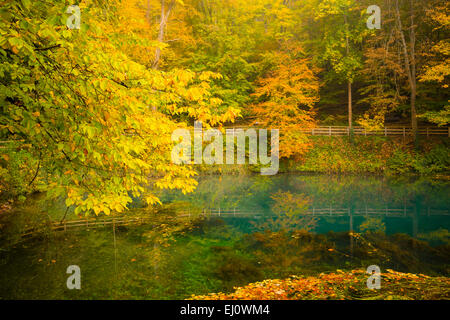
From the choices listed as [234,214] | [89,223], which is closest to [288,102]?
[234,214]

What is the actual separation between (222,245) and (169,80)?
5512 mm

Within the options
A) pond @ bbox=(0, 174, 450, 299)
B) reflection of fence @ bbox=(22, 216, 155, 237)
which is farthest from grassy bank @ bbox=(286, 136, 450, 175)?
reflection of fence @ bbox=(22, 216, 155, 237)

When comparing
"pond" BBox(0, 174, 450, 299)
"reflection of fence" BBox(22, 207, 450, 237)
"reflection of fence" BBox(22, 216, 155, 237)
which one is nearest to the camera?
"pond" BBox(0, 174, 450, 299)

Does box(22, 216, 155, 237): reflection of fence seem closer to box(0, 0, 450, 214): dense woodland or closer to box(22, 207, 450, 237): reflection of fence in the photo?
box(22, 207, 450, 237): reflection of fence

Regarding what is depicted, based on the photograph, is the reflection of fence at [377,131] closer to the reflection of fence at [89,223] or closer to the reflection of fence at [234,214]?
the reflection of fence at [234,214]

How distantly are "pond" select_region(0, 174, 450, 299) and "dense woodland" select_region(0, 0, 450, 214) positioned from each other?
159 cm

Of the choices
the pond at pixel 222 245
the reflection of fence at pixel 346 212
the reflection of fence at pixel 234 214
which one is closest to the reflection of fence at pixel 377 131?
the pond at pixel 222 245

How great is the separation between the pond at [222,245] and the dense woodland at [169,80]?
159 centimetres

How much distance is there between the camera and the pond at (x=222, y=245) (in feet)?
19.0

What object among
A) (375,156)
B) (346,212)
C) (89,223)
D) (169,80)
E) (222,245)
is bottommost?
(222,245)

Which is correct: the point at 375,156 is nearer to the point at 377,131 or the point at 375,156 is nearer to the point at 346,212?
the point at 377,131

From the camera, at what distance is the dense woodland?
300cm

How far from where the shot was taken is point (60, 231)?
340 inches

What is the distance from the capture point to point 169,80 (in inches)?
157
